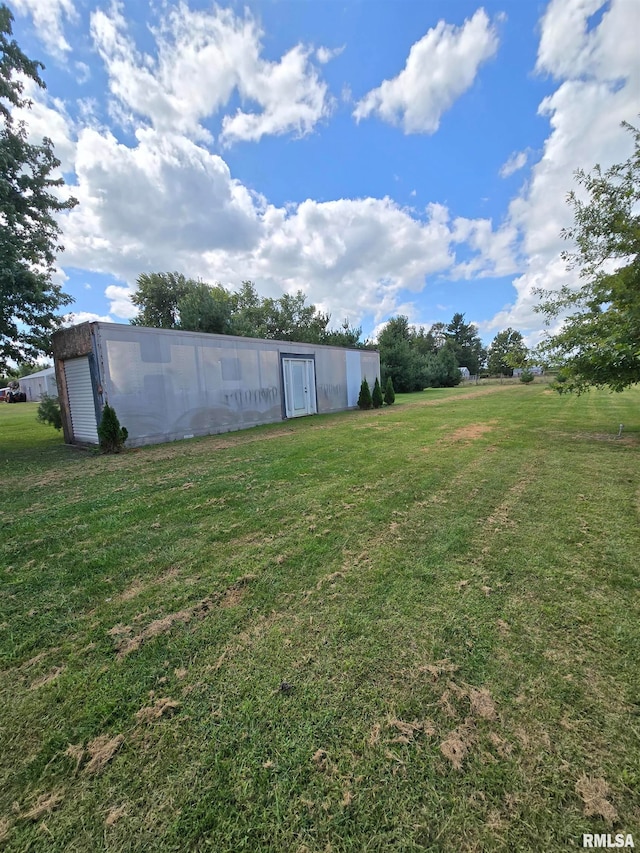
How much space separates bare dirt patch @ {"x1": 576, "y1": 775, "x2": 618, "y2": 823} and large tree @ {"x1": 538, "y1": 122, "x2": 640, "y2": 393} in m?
6.57

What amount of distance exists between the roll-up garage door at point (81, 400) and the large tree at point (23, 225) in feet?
4.17

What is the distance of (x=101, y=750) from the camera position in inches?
54.7

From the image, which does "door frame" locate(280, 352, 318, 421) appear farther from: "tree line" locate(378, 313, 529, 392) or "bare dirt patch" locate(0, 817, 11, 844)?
"bare dirt patch" locate(0, 817, 11, 844)

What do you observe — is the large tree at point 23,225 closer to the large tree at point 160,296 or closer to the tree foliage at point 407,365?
the large tree at point 160,296

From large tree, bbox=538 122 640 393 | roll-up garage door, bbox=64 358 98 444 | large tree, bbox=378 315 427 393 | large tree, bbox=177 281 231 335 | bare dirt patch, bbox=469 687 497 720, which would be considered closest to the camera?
bare dirt patch, bbox=469 687 497 720

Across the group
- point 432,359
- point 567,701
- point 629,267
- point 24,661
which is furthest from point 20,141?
point 432,359

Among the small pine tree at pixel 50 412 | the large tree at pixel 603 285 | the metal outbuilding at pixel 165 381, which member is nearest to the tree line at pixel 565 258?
the large tree at pixel 603 285

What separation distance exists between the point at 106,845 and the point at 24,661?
4.09 ft

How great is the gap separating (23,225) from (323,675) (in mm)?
11793

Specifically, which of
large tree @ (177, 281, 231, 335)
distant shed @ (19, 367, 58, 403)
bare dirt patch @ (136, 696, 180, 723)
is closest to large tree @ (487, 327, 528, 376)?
large tree @ (177, 281, 231, 335)

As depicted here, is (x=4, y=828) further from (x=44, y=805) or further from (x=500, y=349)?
(x=500, y=349)

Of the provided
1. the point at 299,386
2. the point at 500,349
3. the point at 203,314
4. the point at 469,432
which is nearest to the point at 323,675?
the point at 469,432

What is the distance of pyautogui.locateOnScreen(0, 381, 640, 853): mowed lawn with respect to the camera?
1.15 meters

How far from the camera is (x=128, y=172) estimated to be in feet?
37.7
